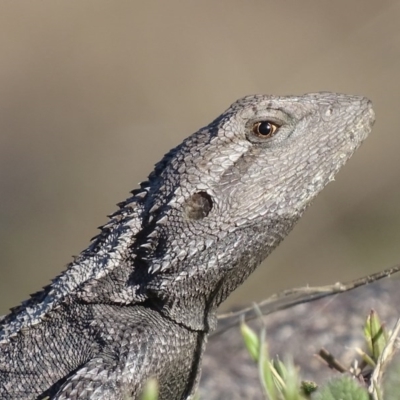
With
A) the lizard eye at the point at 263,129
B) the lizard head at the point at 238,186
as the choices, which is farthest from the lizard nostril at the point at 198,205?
the lizard eye at the point at 263,129

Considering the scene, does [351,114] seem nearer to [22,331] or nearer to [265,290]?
[22,331]

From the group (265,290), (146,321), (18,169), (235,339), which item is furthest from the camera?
(18,169)

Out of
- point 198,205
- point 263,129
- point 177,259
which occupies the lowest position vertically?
point 177,259

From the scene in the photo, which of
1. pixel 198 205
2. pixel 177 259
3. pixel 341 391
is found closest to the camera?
pixel 341 391

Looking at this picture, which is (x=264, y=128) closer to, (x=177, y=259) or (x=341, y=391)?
(x=177, y=259)

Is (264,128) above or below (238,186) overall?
above

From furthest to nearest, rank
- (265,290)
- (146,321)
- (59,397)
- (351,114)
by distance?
1. (265,290)
2. (351,114)
3. (146,321)
4. (59,397)

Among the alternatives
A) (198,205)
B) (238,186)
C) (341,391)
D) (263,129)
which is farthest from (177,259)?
(341,391)

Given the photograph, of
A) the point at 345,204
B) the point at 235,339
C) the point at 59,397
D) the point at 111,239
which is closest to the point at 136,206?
the point at 111,239
